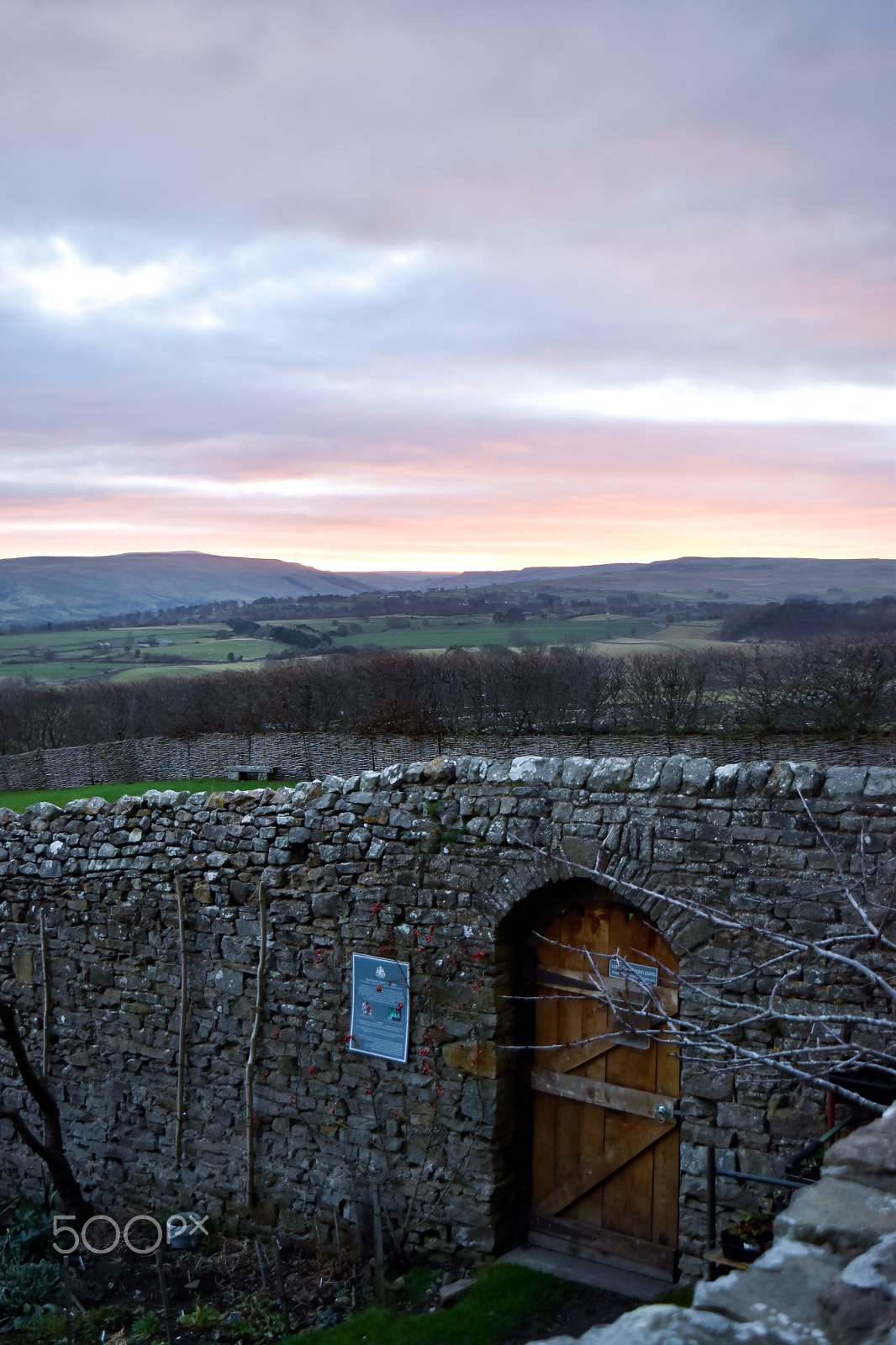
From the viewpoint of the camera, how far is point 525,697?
30.6 metres

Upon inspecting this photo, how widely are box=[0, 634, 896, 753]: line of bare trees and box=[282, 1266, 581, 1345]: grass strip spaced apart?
19564mm

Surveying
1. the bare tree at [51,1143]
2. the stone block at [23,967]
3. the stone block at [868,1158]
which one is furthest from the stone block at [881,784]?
the stone block at [23,967]

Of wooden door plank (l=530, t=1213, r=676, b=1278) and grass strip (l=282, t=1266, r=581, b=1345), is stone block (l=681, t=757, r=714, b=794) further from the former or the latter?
grass strip (l=282, t=1266, r=581, b=1345)

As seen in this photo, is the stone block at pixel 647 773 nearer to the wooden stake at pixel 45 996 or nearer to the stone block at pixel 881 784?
the stone block at pixel 881 784

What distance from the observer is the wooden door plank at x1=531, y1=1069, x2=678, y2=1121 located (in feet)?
24.1

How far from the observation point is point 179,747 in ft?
116

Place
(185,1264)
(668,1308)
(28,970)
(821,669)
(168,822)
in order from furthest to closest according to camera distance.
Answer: (821,669), (28,970), (168,822), (185,1264), (668,1308)

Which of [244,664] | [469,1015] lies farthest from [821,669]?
[244,664]

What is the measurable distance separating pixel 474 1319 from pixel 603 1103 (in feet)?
5.60

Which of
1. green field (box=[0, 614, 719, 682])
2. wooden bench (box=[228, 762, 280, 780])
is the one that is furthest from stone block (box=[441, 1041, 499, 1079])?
green field (box=[0, 614, 719, 682])

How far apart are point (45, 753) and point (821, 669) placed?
27.4 meters

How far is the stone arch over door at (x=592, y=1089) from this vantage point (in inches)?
289

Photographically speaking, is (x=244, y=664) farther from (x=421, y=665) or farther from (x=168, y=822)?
(x=168, y=822)
